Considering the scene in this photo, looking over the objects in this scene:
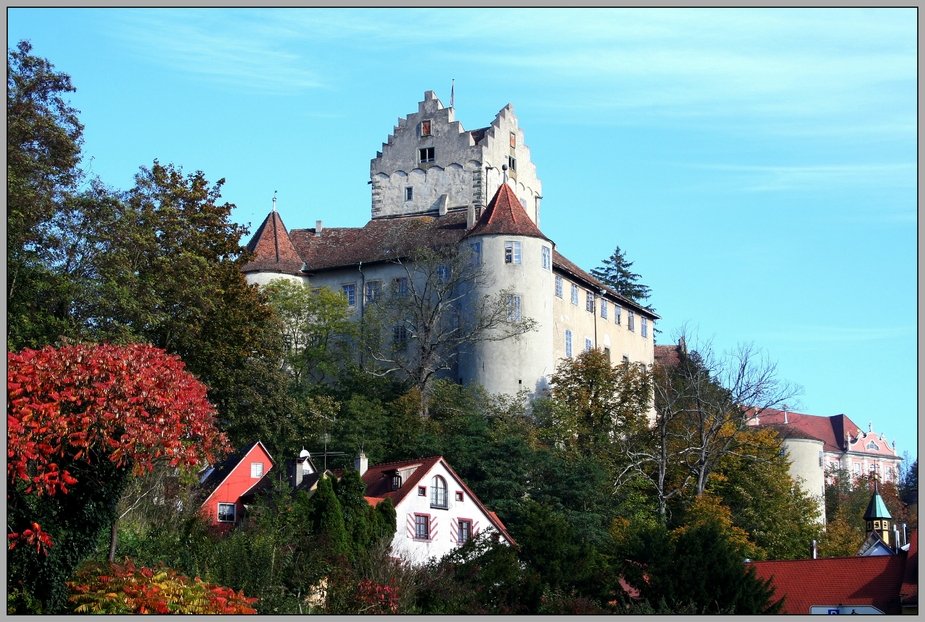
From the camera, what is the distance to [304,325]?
6769 centimetres

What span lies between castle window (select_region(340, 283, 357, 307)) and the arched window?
83.9 ft

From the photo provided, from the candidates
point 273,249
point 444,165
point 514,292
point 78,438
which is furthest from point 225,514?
point 444,165

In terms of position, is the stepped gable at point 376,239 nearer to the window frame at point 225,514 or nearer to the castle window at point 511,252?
the castle window at point 511,252

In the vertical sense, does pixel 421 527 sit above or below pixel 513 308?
below

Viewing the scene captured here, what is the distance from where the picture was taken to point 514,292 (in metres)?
66.5

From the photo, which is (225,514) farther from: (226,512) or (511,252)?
(511,252)

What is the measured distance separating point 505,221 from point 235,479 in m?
23.2

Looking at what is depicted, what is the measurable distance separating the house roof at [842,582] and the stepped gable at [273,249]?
35972mm

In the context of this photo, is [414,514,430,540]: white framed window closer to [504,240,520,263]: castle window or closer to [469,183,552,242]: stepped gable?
[504,240,520,263]: castle window

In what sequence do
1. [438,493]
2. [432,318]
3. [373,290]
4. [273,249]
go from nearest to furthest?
[438,493] < [432,318] < [373,290] < [273,249]

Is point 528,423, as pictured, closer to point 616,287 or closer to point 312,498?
point 312,498

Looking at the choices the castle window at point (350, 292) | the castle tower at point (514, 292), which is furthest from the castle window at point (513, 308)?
the castle window at point (350, 292)

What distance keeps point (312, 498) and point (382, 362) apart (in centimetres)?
3016

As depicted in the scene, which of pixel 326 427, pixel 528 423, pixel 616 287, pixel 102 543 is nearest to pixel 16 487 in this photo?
pixel 102 543
